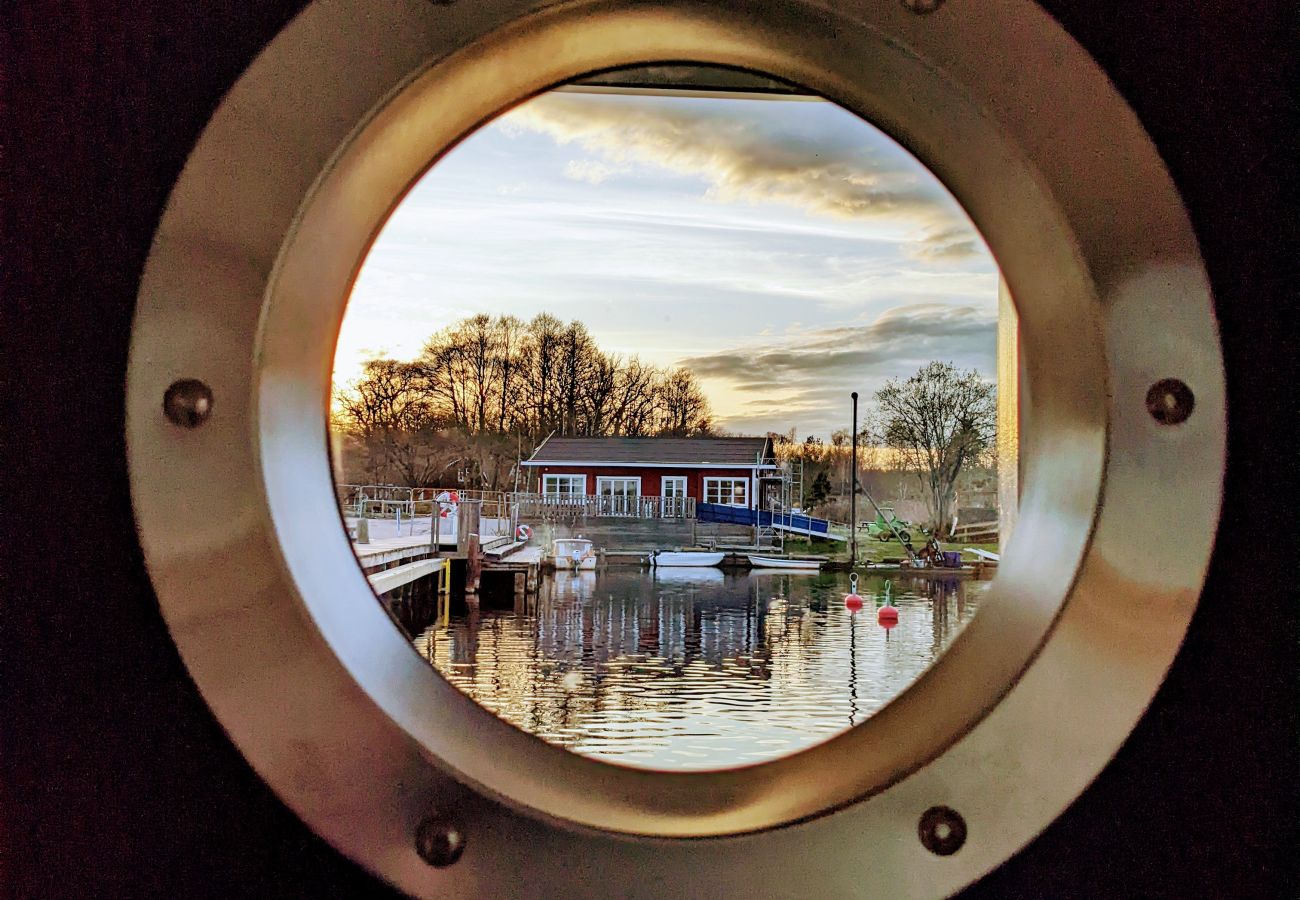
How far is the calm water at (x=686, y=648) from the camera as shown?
Answer: 3801mm

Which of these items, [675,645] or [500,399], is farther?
[675,645]

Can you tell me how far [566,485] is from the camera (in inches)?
127

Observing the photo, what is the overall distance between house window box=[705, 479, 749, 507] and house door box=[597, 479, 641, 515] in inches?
10.3

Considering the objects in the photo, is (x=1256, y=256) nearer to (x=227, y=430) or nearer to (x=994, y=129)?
(x=994, y=129)

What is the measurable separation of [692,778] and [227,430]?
0.15 meters

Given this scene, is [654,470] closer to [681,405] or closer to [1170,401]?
[681,405]

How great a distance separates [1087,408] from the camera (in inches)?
10.4

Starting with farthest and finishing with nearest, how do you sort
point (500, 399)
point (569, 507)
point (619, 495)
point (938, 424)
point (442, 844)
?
point (619, 495) → point (569, 507) → point (938, 424) → point (500, 399) → point (442, 844)

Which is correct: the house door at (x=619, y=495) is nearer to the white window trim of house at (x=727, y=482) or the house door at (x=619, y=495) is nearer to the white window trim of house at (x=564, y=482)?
the white window trim of house at (x=564, y=482)

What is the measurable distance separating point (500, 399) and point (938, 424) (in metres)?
1.05

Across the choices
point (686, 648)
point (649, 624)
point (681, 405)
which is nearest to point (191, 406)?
point (681, 405)

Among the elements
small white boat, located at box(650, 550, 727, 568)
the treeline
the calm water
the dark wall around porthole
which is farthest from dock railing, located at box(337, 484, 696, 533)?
the dark wall around porthole

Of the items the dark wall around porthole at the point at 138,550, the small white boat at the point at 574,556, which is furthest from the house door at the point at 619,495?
the dark wall around porthole at the point at 138,550

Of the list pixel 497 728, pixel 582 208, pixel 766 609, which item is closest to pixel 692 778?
pixel 497 728
